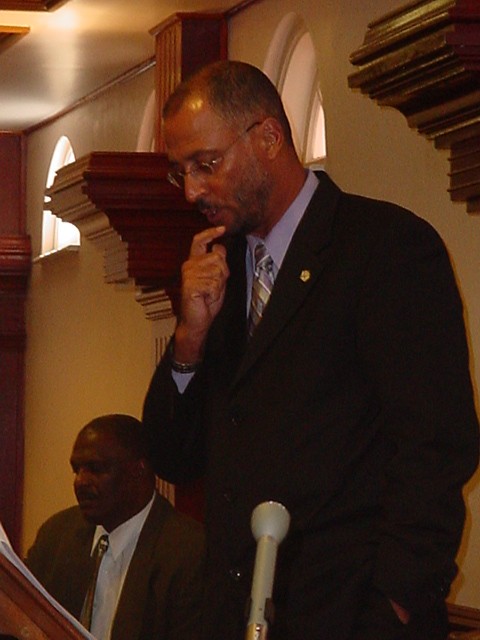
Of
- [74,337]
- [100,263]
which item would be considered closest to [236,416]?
[100,263]

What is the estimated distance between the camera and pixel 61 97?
9195mm

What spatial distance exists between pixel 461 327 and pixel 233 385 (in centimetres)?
39

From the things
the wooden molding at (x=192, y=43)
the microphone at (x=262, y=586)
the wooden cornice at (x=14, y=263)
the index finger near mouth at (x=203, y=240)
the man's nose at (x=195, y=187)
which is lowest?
the microphone at (x=262, y=586)

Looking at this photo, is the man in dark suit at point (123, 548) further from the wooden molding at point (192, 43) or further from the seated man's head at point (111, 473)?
the wooden molding at point (192, 43)

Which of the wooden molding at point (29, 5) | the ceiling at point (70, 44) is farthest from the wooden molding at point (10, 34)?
the wooden molding at point (29, 5)

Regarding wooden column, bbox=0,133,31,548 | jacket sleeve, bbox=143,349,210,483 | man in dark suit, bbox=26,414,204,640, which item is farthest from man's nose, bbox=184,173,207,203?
wooden column, bbox=0,133,31,548

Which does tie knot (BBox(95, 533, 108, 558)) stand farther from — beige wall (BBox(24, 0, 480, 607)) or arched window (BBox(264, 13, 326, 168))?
arched window (BBox(264, 13, 326, 168))

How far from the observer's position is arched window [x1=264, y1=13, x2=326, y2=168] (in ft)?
20.7

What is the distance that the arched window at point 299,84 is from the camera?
630 centimetres

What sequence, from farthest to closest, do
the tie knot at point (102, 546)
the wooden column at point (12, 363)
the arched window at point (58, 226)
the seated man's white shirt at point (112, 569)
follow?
the wooden column at point (12, 363), the arched window at point (58, 226), the tie knot at point (102, 546), the seated man's white shirt at point (112, 569)

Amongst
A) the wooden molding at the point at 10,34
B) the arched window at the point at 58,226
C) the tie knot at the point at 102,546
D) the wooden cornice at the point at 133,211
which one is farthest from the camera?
the arched window at the point at 58,226

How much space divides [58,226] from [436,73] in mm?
6808

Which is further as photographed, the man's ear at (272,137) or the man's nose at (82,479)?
the man's nose at (82,479)

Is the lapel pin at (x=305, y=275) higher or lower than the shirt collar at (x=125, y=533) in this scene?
higher
